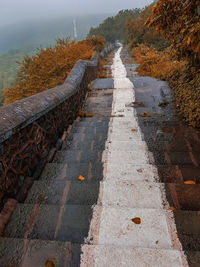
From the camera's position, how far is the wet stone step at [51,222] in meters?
1.61

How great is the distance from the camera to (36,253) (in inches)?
55.1

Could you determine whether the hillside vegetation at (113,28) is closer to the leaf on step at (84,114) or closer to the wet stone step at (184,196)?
the leaf on step at (84,114)

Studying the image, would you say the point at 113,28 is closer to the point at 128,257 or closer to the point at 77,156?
the point at 77,156

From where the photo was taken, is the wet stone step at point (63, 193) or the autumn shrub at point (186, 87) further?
the autumn shrub at point (186, 87)

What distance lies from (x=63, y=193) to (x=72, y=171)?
463 millimetres

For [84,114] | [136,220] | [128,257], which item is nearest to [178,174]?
[136,220]

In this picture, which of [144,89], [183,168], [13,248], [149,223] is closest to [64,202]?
[13,248]

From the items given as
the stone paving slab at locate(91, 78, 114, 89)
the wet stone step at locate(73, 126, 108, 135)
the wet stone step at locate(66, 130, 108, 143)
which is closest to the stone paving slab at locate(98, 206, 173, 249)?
the wet stone step at locate(66, 130, 108, 143)

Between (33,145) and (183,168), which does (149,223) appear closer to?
(183,168)

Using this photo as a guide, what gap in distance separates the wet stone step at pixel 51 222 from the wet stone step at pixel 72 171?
608 mm

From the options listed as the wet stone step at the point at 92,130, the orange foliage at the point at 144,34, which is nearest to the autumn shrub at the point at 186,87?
the wet stone step at the point at 92,130

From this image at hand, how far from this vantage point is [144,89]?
7500mm

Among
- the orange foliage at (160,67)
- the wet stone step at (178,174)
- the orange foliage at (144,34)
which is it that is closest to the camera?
the wet stone step at (178,174)

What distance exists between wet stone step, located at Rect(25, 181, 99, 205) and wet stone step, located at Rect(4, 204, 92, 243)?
15cm
